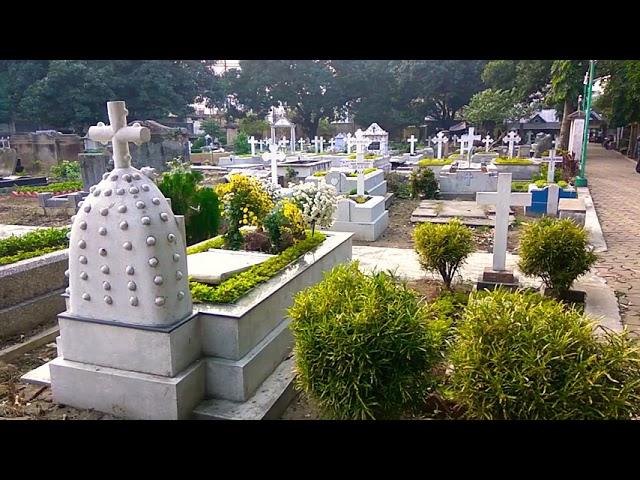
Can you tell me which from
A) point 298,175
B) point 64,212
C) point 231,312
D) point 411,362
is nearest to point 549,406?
point 411,362

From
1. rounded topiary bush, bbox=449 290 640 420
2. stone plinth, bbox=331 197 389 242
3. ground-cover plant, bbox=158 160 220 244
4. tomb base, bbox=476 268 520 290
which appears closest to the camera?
rounded topiary bush, bbox=449 290 640 420

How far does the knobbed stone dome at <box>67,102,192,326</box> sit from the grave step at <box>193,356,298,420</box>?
715mm

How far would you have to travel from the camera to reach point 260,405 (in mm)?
3754

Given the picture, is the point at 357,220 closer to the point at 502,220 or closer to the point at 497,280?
the point at 502,220

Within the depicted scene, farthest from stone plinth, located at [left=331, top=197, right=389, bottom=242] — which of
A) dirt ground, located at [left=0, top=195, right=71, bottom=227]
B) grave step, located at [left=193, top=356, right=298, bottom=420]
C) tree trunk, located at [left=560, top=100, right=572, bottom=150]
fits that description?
tree trunk, located at [left=560, top=100, right=572, bottom=150]

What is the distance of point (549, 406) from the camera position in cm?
277

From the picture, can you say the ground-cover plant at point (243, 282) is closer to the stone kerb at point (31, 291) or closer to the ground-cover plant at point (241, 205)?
the ground-cover plant at point (241, 205)

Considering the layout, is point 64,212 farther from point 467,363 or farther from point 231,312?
point 467,363

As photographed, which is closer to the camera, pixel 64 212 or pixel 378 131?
pixel 64 212

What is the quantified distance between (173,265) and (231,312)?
59 cm

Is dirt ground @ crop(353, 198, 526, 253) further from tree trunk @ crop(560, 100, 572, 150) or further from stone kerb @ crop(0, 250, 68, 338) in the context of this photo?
tree trunk @ crop(560, 100, 572, 150)

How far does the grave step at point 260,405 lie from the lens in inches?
143

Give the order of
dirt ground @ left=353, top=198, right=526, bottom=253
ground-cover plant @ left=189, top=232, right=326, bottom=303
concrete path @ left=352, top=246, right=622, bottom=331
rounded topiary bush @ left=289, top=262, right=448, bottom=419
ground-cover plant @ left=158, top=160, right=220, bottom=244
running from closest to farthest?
rounded topiary bush @ left=289, top=262, right=448, bottom=419
ground-cover plant @ left=189, top=232, right=326, bottom=303
concrete path @ left=352, top=246, right=622, bottom=331
ground-cover plant @ left=158, top=160, right=220, bottom=244
dirt ground @ left=353, top=198, right=526, bottom=253

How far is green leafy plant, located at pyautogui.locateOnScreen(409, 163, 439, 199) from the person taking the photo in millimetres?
15398
